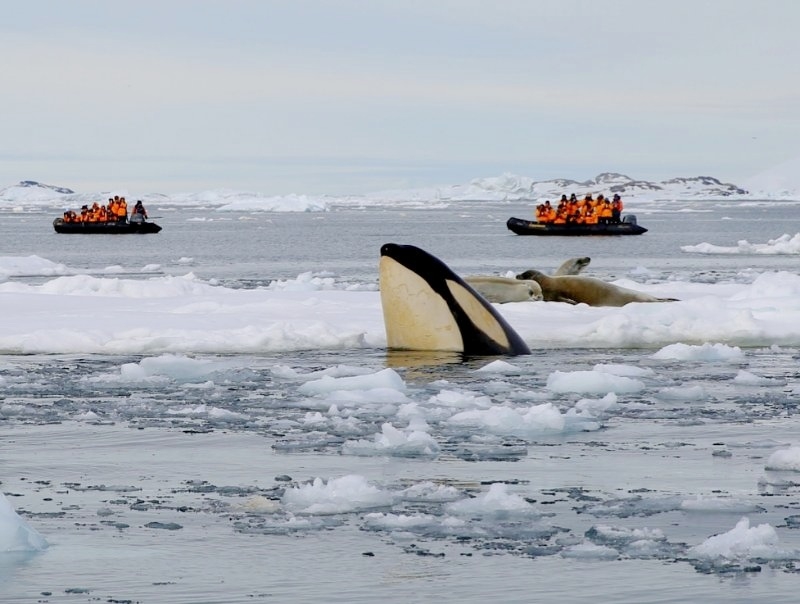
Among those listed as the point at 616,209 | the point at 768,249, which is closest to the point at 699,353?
the point at 768,249

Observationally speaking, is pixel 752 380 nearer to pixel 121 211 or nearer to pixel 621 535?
pixel 621 535

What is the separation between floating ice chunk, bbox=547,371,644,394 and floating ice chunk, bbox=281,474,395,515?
4.34 m

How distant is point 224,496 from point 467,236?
211ft

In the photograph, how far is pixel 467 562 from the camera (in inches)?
219

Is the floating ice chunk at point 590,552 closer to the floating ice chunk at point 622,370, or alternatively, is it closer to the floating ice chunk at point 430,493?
the floating ice chunk at point 430,493

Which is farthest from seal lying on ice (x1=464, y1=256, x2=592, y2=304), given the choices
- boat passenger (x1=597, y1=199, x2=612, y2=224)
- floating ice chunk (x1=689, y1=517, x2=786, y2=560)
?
boat passenger (x1=597, y1=199, x2=612, y2=224)

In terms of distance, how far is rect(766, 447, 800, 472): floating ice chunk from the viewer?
7641 mm

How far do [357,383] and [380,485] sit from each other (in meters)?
3.58

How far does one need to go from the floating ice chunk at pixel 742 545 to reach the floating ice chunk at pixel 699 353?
773 cm

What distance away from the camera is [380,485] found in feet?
23.4

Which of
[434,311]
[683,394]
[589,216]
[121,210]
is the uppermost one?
[589,216]

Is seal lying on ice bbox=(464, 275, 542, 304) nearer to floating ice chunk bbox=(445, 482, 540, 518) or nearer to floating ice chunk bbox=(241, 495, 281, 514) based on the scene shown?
floating ice chunk bbox=(241, 495, 281, 514)

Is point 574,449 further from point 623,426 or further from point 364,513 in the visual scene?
point 364,513

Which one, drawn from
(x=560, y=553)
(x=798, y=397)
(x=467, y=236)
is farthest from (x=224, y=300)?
(x=467, y=236)
